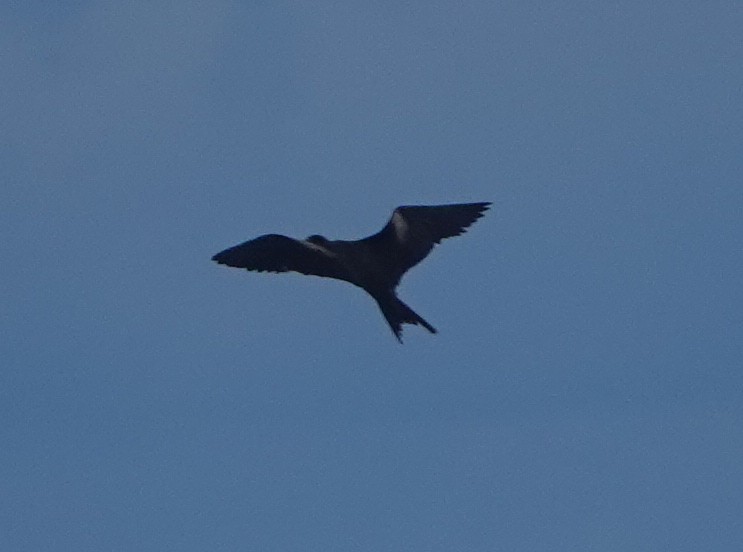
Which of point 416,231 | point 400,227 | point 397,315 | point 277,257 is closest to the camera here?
point 397,315

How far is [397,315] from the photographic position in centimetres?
1812

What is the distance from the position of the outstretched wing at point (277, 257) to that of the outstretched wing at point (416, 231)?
24.3 inches

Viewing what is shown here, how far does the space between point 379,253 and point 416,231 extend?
617 mm

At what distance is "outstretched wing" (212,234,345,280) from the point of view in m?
18.7

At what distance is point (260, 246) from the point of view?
756 inches

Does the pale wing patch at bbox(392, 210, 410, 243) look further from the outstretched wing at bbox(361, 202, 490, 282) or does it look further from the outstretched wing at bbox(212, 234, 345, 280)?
the outstretched wing at bbox(212, 234, 345, 280)

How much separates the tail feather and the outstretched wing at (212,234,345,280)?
680mm

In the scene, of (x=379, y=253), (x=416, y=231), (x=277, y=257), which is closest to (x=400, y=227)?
(x=416, y=231)

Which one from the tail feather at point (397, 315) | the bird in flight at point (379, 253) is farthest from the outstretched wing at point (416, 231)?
the tail feather at point (397, 315)

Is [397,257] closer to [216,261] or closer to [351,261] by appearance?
[351,261]

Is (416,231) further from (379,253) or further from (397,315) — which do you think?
(397,315)

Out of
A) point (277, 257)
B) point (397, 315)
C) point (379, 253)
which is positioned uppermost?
point (277, 257)

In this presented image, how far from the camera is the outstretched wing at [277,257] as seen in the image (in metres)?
18.7

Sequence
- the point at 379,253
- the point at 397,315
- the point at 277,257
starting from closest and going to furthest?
1. the point at 397,315
2. the point at 379,253
3. the point at 277,257
